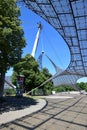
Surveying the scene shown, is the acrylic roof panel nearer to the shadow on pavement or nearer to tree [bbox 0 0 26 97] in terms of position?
tree [bbox 0 0 26 97]

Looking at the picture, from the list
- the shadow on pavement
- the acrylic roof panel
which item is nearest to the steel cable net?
the acrylic roof panel

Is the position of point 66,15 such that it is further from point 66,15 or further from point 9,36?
point 9,36

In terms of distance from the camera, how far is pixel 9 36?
687 inches

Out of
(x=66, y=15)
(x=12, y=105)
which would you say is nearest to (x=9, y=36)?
(x=12, y=105)

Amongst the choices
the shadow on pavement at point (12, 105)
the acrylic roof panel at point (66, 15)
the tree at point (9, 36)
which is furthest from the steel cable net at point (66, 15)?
the shadow on pavement at point (12, 105)

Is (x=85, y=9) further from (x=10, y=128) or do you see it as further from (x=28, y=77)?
(x=28, y=77)

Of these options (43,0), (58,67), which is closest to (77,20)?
(43,0)

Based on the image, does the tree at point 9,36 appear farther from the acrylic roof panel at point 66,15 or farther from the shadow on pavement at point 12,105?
the acrylic roof panel at point 66,15

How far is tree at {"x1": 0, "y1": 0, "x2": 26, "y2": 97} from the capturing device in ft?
56.0

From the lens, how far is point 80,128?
11109mm

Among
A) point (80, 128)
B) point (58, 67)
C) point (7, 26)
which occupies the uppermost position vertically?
point (58, 67)

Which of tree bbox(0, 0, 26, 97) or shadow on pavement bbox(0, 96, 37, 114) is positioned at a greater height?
tree bbox(0, 0, 26, 97)

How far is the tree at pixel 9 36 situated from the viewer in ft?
56.0

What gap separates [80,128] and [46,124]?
5.45 feet
